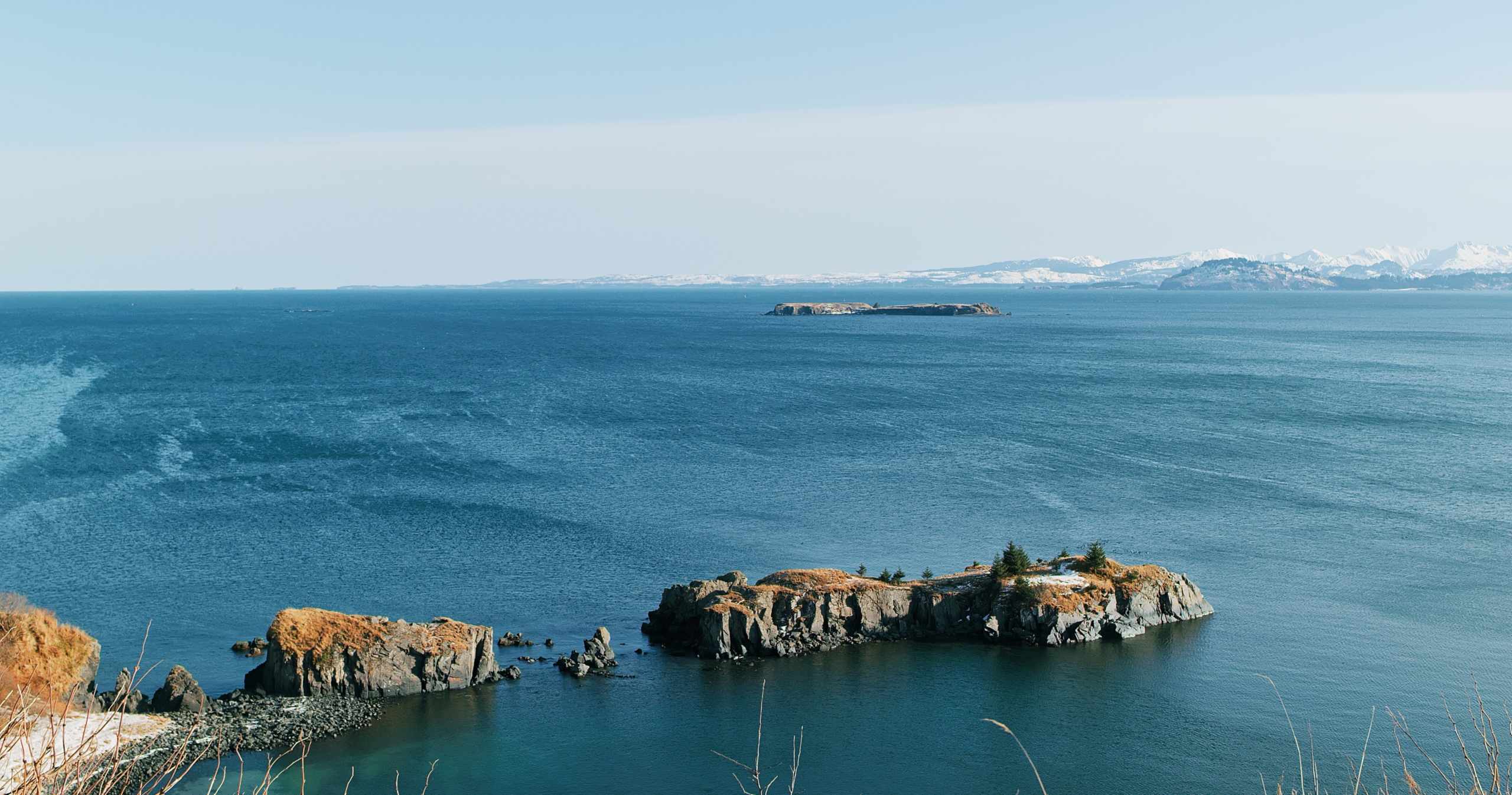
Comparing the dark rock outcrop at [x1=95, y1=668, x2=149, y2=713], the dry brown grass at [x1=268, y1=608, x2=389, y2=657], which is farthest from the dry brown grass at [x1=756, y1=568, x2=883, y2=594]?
the dark rock outcrop at [x1=95, y1=668, x2=149, y2=713]

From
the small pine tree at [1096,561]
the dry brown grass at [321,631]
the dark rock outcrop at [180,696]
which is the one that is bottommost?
the dark rock outcrop at [180,696]

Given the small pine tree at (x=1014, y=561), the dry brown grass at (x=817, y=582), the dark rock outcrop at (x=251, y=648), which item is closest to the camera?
the dark rock outcrop at (x=251, y=648)

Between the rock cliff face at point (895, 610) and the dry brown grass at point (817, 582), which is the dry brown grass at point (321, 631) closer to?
the rock cliff face at point (895, 610)

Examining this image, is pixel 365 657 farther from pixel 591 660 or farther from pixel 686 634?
pixel 686 634

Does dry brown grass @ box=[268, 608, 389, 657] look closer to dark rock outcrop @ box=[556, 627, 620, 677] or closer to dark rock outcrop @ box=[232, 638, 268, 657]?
dark rock outcrop @ box=[232, 638, 268, 657]

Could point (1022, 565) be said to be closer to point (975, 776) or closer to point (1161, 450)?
point (975, 776)

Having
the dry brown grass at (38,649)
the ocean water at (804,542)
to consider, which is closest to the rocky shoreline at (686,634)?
the dry brown grass at (38,649)

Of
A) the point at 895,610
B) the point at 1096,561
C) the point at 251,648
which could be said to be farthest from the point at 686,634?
the point at 1096,561
